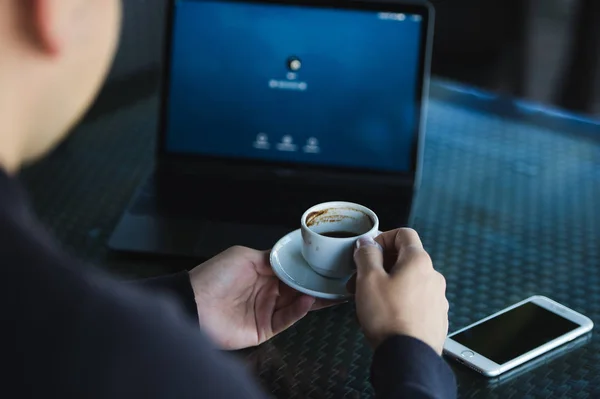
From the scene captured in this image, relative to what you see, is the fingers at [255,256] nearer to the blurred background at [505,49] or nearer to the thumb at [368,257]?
the thumb at [368,257]

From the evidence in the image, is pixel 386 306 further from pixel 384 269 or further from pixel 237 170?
pixel 237 170

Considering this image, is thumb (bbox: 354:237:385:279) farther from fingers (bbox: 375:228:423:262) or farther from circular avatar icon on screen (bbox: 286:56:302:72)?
circular avatar icon on screen (bbox: 286:56:302:72)

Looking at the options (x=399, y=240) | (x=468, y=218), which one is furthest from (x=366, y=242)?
(x=468, y=218)

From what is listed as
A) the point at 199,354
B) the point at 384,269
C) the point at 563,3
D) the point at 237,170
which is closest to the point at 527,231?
the point at 384,269

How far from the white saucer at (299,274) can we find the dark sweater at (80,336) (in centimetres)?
47

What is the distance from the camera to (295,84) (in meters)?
1.57

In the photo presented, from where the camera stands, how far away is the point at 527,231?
Answer: 4.61ft

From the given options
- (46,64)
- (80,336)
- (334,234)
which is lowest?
(334,234)

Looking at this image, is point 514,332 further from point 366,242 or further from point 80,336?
point 80,336

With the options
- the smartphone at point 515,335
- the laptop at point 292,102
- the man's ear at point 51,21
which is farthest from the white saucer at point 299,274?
the man's ear at point 51,21

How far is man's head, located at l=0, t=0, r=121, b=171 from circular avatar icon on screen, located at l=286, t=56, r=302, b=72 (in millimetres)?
919

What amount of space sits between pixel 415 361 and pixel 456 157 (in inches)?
33.7

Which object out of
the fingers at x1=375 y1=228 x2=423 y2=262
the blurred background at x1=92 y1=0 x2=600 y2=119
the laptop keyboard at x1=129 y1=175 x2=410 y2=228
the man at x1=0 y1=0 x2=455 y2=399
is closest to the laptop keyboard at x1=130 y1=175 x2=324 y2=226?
the laptop keyboard at x1=129 y1=175 x2=410 y2=228

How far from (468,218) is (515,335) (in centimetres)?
36
